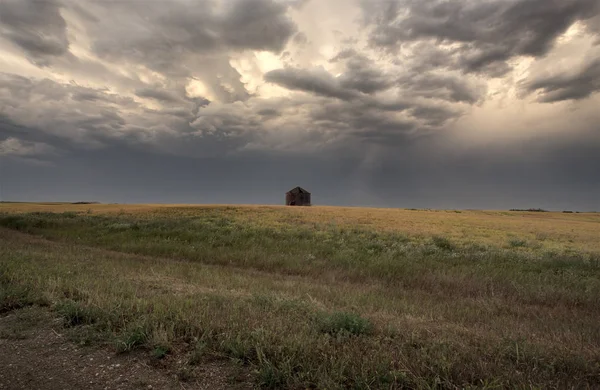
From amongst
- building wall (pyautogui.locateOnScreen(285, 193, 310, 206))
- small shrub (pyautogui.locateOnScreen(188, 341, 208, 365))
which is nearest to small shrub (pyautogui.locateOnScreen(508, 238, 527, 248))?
small shrub (pyautogui.locateOnScreen(188, 341, 208, 365))

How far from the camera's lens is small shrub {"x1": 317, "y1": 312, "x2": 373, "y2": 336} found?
6086 millimetres

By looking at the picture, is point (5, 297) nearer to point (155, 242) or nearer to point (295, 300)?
point (295, 300)

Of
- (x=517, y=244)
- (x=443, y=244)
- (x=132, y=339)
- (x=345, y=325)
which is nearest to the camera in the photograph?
(x=132, y=339)

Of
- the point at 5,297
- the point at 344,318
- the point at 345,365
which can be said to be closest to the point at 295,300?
the point at 344,318

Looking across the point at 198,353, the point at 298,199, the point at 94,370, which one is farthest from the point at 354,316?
the point at 298,199

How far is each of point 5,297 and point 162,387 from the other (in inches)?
201

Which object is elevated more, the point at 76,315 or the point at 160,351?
the point at 76,315

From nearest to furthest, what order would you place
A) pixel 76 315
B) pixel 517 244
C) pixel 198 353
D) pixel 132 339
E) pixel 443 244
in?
pixel 198 353, pixel 132 339, pixel 76 315, pixel 443 244, pixel 517 244

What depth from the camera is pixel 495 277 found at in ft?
46.9

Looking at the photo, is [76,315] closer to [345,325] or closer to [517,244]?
[345,325]

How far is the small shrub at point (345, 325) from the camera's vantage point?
609cm

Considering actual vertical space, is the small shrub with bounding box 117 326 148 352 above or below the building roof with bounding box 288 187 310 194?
below

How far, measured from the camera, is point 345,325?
6184 millimetres

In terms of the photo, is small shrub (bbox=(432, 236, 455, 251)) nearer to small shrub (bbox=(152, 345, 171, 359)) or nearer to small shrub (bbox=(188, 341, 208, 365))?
small shrub (bbox=(188, 341, 208, 365))
